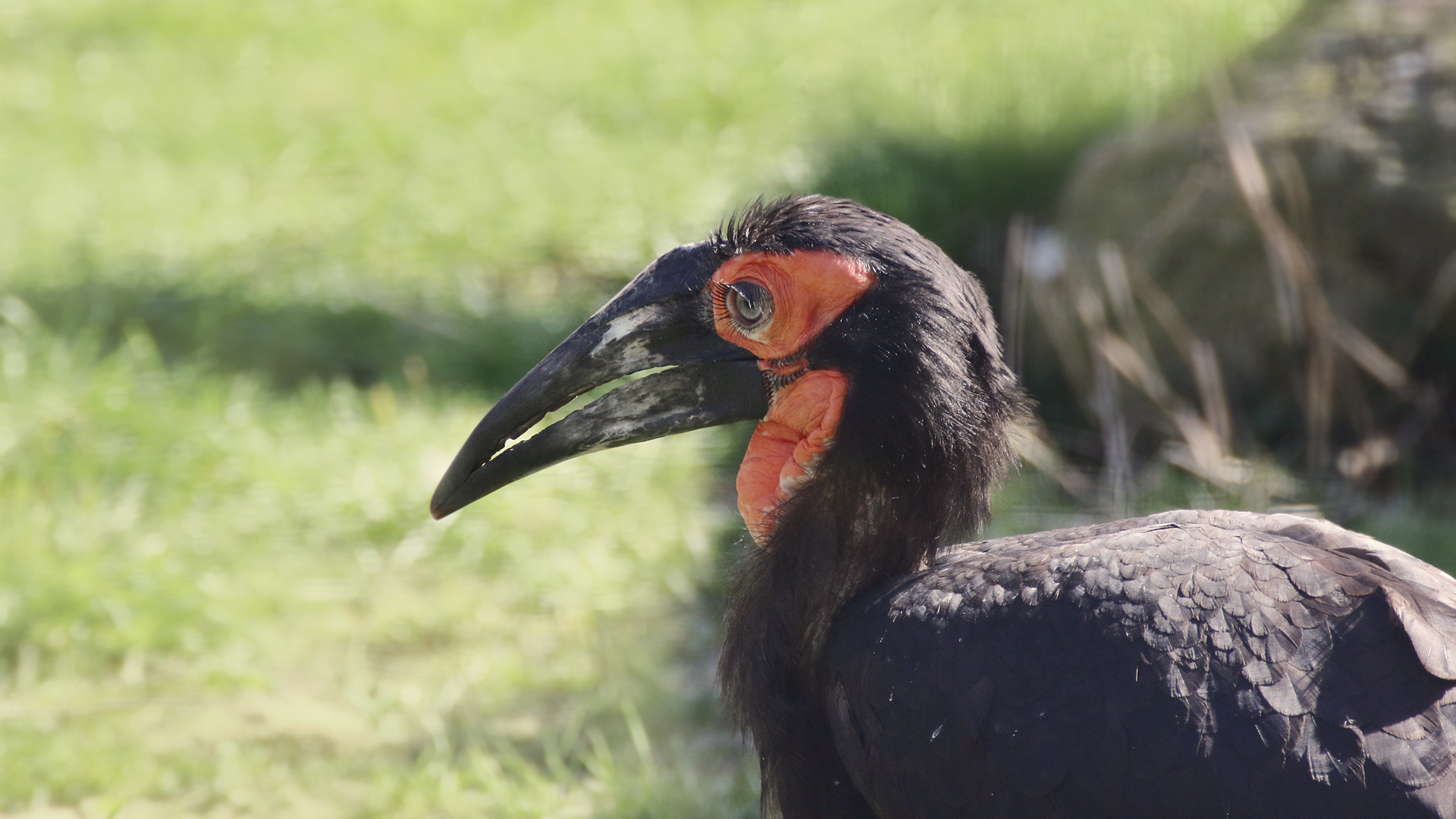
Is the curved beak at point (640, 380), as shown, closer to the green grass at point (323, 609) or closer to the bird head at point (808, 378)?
the bird head at point (808, 378)

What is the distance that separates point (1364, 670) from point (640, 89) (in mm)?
5930

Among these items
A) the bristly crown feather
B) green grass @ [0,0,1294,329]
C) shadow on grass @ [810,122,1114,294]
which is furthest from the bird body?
green grass @ [0,0,1294,329]

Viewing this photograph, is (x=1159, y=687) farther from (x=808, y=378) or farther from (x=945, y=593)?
(x=808, y=378)

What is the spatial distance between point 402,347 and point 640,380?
288cm

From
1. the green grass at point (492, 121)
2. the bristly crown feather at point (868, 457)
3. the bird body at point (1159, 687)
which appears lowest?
the bird body at point (1159, 687)

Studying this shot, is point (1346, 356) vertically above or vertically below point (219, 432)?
below

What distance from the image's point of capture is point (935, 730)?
1.98 meters

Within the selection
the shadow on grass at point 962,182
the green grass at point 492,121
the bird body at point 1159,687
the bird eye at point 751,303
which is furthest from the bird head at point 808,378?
the green grass at point 492,121

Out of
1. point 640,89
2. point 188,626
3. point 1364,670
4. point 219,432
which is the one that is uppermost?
point 640,89

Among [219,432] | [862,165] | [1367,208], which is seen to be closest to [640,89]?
[862,165]

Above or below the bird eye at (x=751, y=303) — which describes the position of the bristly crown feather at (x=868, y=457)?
below

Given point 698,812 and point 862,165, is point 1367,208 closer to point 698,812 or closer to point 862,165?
point 862,165

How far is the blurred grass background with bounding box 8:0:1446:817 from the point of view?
3252 mm

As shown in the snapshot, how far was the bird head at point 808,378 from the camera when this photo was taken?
2.15 metres
